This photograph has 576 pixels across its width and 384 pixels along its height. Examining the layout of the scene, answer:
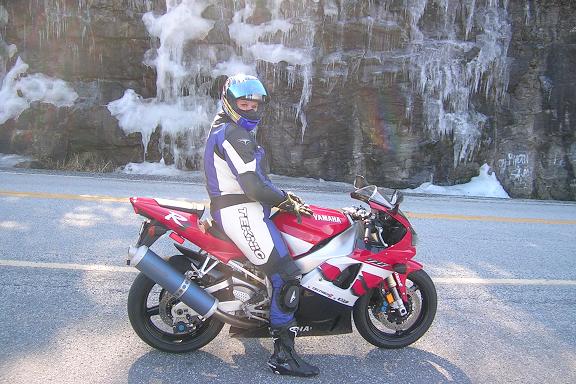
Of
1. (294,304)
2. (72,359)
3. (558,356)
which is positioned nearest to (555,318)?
(558,356)

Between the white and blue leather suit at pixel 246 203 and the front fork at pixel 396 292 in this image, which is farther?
the front fork at pixel 396 292

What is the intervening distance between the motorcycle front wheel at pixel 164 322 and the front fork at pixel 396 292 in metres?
1.15

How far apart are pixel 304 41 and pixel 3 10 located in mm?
9315

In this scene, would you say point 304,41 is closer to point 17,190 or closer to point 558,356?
point 17,190

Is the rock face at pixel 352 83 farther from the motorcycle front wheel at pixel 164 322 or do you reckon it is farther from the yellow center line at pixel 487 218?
the motorcycle front wheel at pixel 164 322

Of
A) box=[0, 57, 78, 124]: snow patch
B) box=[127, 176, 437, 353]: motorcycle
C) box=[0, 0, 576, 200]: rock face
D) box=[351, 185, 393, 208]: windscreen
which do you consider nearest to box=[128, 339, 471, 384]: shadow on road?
box=[127, 176, 437, 353]: motorcycle

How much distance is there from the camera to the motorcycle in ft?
10.7

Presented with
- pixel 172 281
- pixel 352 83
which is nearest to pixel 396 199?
pixel 172 281

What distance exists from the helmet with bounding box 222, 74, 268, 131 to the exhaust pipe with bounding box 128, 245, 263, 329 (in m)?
0.97

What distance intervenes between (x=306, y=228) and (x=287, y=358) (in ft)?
2.67

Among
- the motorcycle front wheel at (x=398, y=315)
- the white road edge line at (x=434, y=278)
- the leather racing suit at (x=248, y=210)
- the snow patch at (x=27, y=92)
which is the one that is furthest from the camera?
the snow patch at (x=27, y=92)

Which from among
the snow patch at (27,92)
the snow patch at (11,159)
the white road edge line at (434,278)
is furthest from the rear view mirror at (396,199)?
the snow patch at (27,92)

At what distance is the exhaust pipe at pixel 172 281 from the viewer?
3160mm

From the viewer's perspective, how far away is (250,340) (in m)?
3.62
